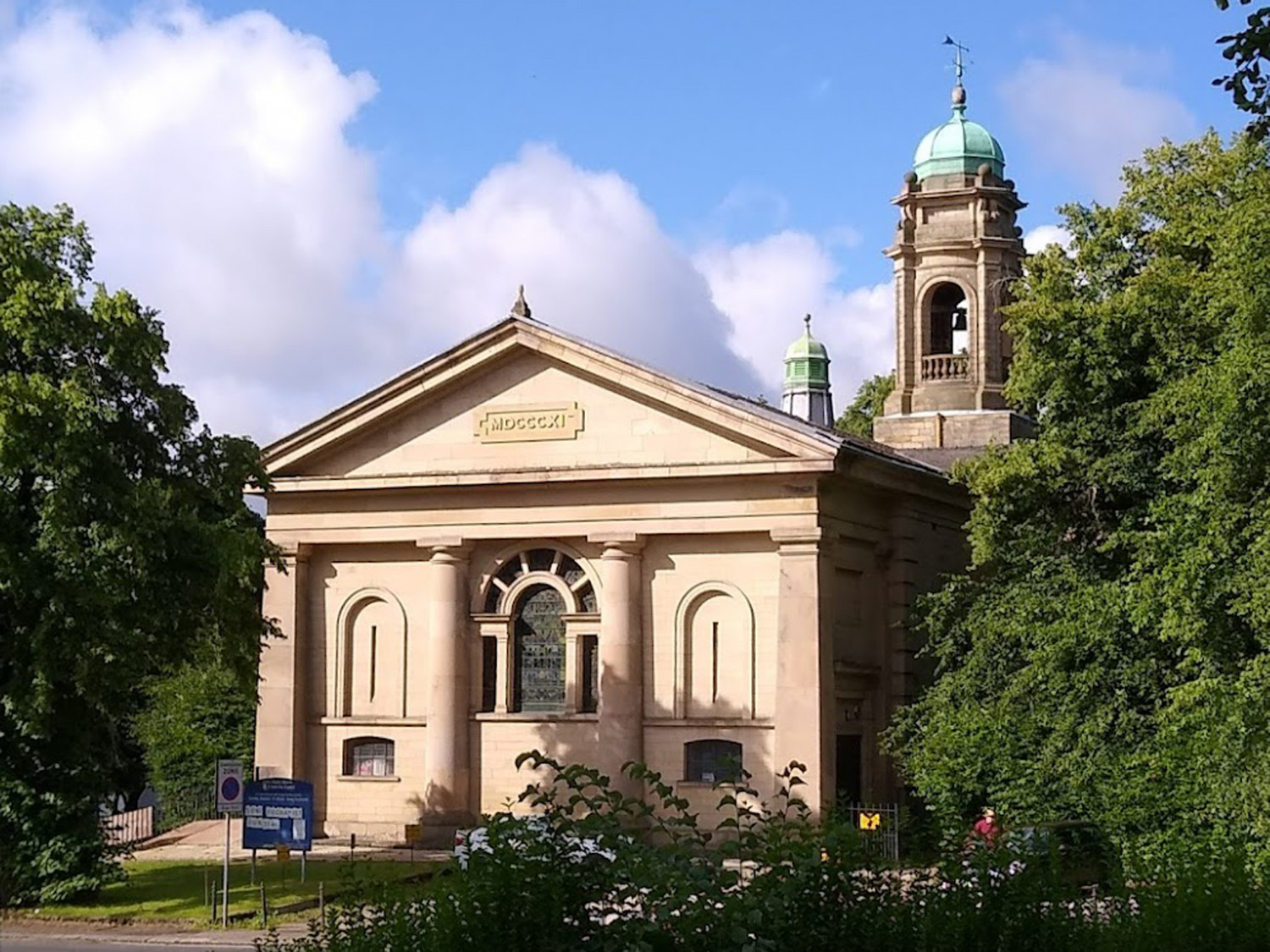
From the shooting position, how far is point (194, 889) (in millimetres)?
36812

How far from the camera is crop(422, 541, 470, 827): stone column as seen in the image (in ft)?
149

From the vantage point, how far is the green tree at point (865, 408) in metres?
77.0

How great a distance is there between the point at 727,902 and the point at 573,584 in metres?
31.3

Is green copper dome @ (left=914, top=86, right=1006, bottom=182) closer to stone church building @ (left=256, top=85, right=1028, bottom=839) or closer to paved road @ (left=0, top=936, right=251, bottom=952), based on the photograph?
stone church building @ (left=256, top=85, right=1028, bottom=839)

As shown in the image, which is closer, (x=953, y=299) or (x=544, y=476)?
(x=544, y=476)

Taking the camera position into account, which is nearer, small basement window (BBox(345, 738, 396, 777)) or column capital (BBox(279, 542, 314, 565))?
small basement window (BBox(345, 738, 396, 777))

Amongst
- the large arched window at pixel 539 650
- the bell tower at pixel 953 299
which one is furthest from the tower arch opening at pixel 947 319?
the large arched window at pixel 539 650

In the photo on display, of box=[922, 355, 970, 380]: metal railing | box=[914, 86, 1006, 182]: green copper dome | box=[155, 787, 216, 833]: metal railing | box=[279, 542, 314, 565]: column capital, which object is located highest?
box=[914, 86, 1006, 182]: green copper dome

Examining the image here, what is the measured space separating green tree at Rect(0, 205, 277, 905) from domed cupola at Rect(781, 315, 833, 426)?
5067 centimetres

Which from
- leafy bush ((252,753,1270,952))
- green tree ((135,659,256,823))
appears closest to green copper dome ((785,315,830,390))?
green tree ((135,659,256,823))

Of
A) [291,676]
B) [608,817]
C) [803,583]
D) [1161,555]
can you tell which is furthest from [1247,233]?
[291,676]

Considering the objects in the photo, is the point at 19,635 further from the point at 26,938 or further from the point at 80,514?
the point at 26,938

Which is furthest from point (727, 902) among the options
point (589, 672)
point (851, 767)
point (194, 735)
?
point (194, 735)

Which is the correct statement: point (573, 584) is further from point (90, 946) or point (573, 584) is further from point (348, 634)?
point (90, 946)
